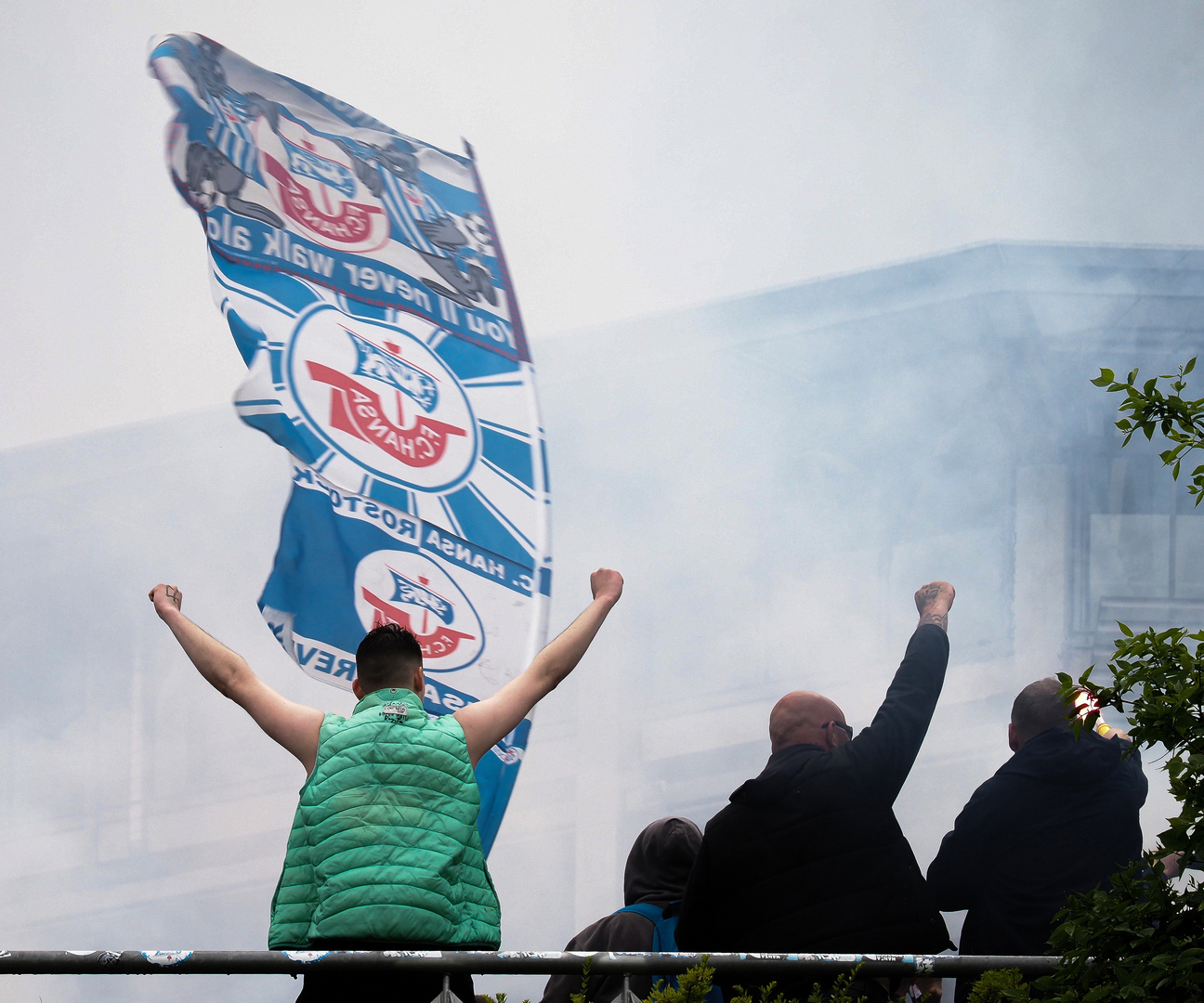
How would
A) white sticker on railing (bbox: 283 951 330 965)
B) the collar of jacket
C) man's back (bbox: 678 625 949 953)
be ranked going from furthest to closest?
man's back (bbox: 678 625 949 953) → the collar of jacket → white sticker on railing (bbox: 283 951 330 965)

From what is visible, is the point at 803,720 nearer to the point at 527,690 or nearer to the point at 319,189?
the point at 527,690

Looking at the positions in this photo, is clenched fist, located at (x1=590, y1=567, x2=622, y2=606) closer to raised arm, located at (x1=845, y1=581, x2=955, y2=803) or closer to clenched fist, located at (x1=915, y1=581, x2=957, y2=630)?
raised arm, located at (x1=845, y1=581, x2=955, y2=803)

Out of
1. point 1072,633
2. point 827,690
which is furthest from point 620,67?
point 1072,633

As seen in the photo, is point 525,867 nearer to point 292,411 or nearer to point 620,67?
point 292,411

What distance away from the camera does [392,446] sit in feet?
9.00

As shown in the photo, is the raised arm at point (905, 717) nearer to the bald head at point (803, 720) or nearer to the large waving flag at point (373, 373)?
the bald head at point (803, 720)

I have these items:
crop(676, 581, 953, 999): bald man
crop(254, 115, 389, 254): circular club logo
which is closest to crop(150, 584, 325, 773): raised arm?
crop(676, 581, 953, 999): bald man

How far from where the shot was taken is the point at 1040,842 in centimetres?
274

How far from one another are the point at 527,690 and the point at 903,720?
1381 millimetres

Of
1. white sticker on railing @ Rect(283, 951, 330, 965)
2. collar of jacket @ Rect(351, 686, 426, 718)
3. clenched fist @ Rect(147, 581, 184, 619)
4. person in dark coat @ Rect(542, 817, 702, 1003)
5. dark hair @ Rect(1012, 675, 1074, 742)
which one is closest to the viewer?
white sticker on railing @ Rect(283, 951, 330, 965)

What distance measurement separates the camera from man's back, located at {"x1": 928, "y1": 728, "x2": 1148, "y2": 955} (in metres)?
2.70

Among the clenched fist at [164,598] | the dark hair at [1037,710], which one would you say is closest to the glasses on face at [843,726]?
the dark hair at [1037,710]

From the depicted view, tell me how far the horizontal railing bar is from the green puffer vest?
0.03 meters

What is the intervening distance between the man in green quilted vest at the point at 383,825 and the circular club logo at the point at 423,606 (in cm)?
103
